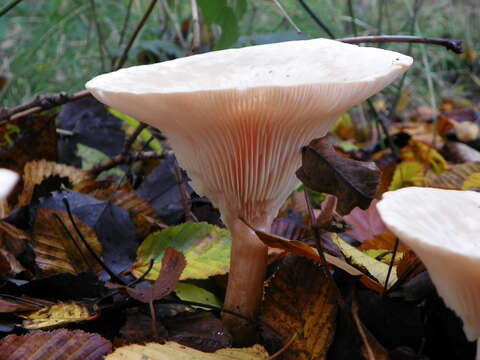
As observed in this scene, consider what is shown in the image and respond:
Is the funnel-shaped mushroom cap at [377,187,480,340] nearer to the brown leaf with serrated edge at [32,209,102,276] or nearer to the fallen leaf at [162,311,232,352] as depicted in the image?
the fallen leaf at [162,311,232,352]

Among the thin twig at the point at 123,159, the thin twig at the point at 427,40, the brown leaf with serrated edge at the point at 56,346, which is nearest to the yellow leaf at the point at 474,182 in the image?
the thin twig at the point at 427,40

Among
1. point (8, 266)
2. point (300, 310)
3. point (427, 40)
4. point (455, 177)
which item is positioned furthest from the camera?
point (455, 177)

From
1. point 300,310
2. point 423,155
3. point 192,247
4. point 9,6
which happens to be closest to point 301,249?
point 300,310

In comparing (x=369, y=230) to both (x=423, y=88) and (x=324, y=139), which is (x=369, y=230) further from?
(x=423, y=88)

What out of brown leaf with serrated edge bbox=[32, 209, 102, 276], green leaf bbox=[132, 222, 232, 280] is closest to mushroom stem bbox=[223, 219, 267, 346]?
green leaf bbox=[132, 222, 232, 280]

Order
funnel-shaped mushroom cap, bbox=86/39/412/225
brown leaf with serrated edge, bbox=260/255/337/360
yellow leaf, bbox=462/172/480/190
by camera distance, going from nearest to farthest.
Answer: funnel-shaped mushroom cap, bbox=86/39/412/225, brown leaf with serrated edge, bbox=260/255/337/360, yellow leaf, bbox=462/172/480/190

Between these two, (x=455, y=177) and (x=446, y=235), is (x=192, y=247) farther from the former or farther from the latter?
(x=455, y=177)

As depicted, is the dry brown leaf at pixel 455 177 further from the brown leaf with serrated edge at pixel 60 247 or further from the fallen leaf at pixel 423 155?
the brown leaf with serrated edge at pixel 60 247
